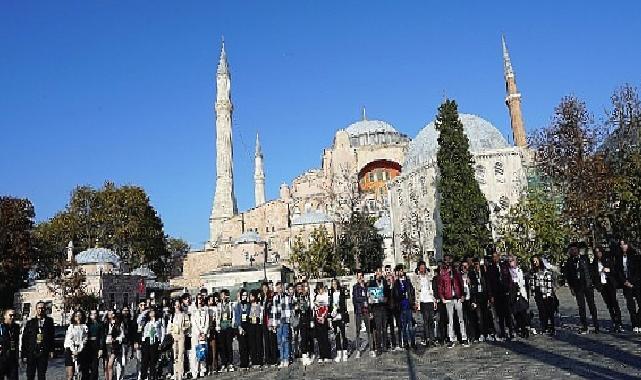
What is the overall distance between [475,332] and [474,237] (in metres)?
17.3

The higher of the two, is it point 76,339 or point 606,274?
point 606,274

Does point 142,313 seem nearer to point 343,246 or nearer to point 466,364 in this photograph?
point 466,364

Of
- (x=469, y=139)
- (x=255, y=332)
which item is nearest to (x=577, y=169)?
(x=469, y=139)

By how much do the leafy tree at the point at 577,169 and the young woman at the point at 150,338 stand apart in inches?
804

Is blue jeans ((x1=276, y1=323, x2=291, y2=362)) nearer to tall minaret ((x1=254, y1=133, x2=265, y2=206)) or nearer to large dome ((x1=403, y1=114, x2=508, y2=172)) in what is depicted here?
large dome ((x1=403, y1=114, x2=508, y2=172))

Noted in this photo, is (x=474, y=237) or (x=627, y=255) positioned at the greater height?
(x=474, y=237)

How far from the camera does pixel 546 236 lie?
25328 mm

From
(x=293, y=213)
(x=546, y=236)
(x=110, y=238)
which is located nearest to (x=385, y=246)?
(x=293, y=213)

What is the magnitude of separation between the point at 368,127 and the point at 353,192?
20.3 metres

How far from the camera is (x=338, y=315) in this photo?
10125mm

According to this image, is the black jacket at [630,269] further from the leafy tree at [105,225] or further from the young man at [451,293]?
the leafy tree at [105,225]

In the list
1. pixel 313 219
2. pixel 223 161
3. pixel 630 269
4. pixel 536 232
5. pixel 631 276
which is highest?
pixel 223 161

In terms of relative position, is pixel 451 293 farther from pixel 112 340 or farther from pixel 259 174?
pixel 259 174

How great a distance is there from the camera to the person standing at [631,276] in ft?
29.7
